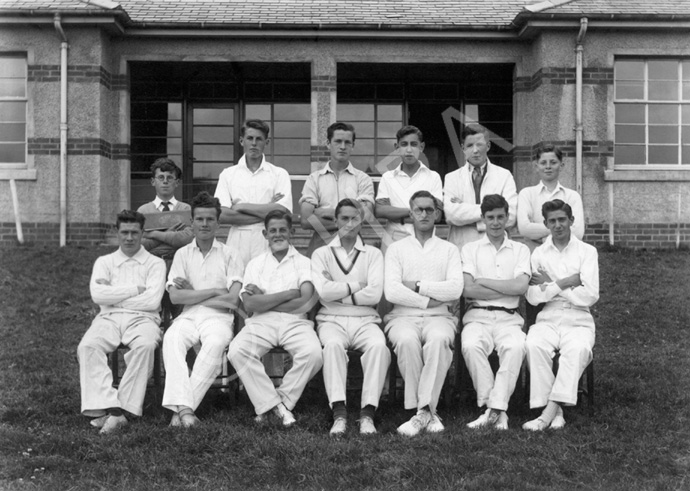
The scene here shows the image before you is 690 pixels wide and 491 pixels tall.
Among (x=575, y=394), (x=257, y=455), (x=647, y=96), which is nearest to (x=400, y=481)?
(x=257, y=455)

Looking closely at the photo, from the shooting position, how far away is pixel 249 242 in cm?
657

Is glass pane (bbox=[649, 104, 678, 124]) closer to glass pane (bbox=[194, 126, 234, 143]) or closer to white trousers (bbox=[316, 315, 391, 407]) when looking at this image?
glass pane (bbox=[194, 126, 234, 143])

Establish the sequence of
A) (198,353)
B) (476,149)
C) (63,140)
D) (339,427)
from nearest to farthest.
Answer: (339,427) → (198,353) → (476,149) → (63,140)

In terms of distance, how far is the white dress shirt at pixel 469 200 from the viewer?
252 inches

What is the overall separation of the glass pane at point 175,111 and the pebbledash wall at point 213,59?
163cm

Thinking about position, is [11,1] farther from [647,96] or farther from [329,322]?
[647,96]

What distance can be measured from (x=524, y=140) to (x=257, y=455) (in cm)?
994

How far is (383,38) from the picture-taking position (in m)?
13.4

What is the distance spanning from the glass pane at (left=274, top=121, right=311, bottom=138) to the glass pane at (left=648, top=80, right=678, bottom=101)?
610 centimetres

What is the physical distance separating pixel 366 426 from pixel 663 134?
10041 mm

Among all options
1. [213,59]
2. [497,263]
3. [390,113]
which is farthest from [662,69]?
[497,263]

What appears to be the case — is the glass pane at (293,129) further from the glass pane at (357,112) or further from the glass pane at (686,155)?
the glass pane at (686,155)

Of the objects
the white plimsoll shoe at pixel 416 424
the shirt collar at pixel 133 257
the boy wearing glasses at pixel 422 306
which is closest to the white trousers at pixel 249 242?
the shirt collar at pixel 133 257

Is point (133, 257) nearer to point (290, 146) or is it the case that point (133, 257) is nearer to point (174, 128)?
point (290, 146)
